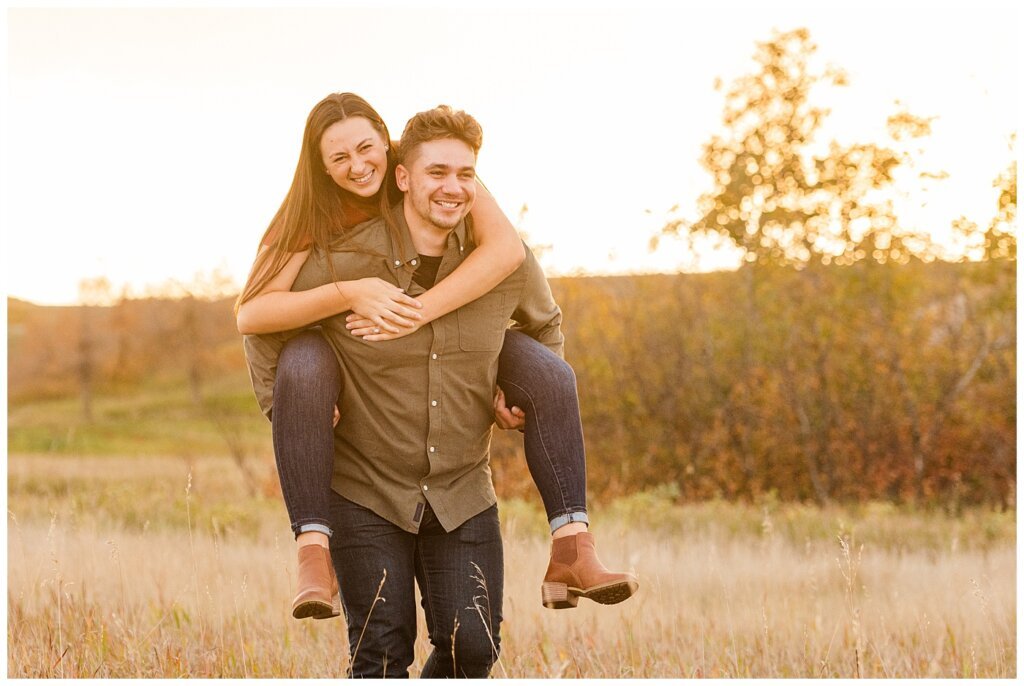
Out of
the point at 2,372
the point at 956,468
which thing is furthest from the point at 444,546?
the point at 956,468

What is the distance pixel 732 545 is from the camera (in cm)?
657

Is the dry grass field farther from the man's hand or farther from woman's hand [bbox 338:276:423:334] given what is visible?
woman's hand [bbox 338:276:423:334]

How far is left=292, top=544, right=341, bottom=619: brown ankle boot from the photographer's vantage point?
2.52 metres

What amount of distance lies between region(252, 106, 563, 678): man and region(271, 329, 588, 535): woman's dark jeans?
0.32 feet

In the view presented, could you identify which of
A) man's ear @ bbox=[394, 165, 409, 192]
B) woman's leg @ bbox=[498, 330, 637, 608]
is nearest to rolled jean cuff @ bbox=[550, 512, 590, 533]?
woman's leg @ bbox=[498, 330, 637, 608]

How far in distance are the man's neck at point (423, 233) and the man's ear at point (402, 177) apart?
0.06 metres

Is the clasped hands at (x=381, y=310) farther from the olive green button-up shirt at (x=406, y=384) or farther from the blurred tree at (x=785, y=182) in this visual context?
the blurred tree at (x=785, y=182)

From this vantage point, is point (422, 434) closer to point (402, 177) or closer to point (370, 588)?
point (370, 588)

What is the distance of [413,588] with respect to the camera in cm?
294

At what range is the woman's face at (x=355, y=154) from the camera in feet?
9.34

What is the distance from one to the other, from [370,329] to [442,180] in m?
0.47

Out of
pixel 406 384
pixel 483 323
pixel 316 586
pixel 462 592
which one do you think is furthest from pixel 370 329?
pixel 462 592

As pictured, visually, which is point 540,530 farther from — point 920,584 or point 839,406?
point 839,406

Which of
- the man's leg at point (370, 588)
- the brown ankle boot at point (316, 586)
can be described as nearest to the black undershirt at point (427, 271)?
the man's leg at point (370, 588)
